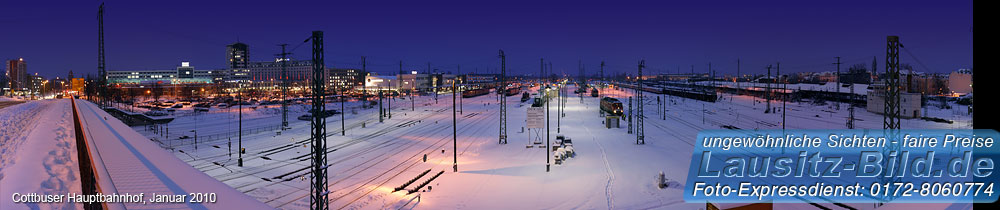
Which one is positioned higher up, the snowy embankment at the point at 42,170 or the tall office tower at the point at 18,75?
the tall office tower at the point at 18,75

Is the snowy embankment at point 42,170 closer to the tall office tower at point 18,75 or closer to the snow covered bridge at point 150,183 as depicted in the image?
the snow covered bridge at point 150,183

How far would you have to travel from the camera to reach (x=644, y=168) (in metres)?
23.6

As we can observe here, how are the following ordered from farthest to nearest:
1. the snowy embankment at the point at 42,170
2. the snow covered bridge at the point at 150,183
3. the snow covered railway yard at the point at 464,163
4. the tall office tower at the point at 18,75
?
the tall office tower at the point at 18,75
the snow covered railway yard at the point at 464,163
the snowy embankment at the point at 42,170
the snow covered bridge at the point at 150,183

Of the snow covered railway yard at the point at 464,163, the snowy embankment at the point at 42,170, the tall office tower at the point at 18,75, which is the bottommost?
the snow covered railway yard at the point at 464,163

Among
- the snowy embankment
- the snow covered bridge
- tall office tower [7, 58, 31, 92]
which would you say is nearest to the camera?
the snow covered bridge

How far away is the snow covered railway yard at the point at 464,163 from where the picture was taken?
18.6m

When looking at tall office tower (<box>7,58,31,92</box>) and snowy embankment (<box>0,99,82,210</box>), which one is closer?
snowy embankment (<box>0,99,82,210</box>)

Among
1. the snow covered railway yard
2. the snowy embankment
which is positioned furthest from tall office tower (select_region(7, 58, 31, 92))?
the snowy embankment

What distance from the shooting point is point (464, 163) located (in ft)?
87.5

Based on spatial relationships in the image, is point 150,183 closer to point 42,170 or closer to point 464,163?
point 42,170

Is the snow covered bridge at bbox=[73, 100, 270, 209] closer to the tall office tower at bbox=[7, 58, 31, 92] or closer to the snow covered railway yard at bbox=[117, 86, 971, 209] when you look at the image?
the snow covered railway yard at bbox=[117, 86, 971, 209]

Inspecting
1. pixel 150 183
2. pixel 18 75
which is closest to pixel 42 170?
pixel 150 183

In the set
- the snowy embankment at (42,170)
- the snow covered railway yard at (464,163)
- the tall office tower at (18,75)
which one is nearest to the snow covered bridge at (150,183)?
the snowy embankment at (42,170)

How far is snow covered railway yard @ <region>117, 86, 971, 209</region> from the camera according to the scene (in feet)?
61.0
